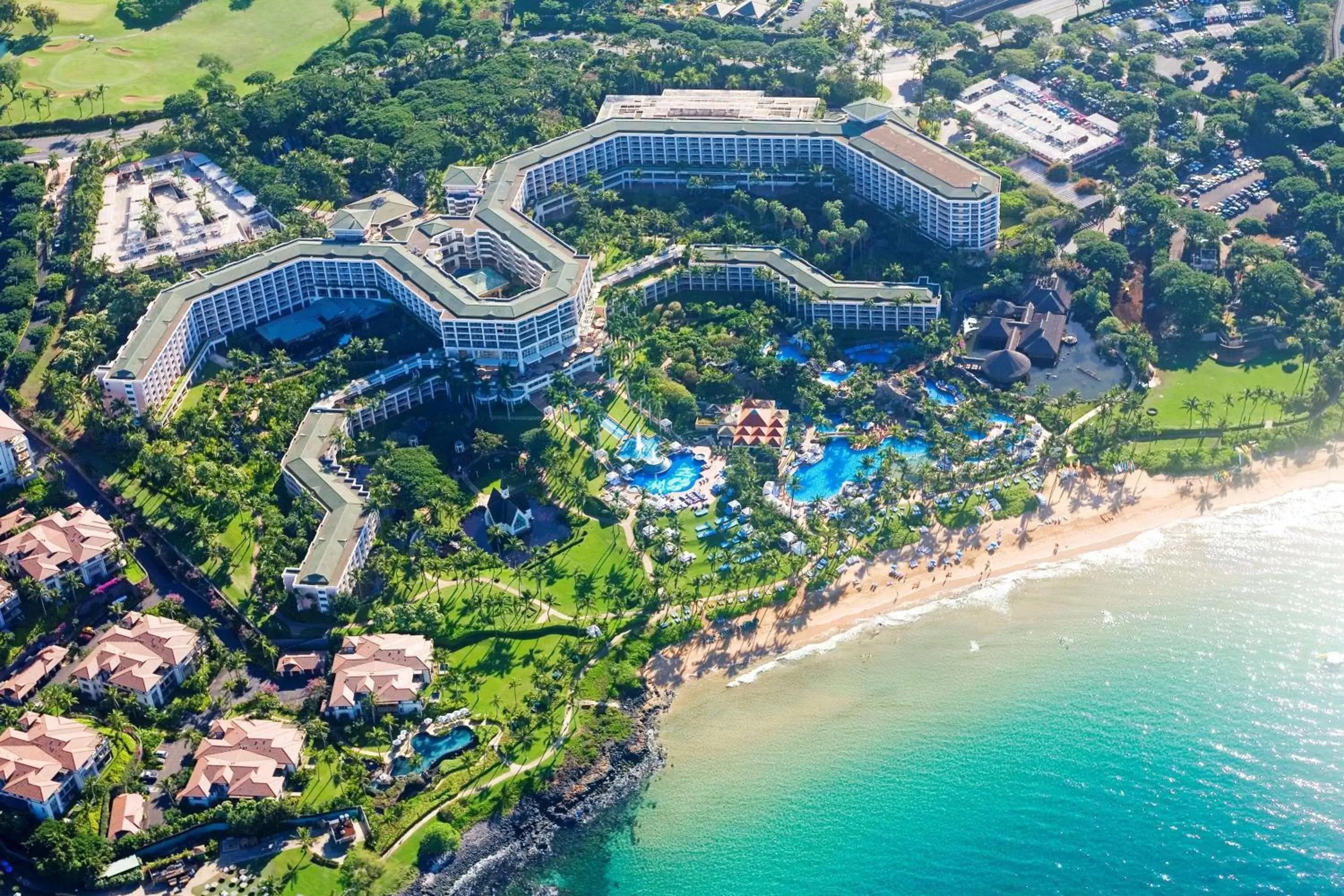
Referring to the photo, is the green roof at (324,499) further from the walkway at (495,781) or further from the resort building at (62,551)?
the walkway at (495,781)

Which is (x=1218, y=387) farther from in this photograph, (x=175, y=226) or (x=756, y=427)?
(x=175, y=226)

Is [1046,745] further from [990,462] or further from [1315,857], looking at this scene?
[990,462]

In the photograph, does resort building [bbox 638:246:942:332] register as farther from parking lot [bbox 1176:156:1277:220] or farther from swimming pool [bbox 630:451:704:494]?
parking lot [bbox 1176:156:1277:220]

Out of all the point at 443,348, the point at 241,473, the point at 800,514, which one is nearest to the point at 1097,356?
the point at 800,514

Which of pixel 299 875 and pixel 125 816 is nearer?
pixel 299 875

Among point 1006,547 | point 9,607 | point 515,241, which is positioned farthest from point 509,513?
point 1006,547

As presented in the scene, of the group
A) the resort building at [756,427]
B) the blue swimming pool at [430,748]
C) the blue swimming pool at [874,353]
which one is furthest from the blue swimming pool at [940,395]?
the blue swimming pool at [430,748]

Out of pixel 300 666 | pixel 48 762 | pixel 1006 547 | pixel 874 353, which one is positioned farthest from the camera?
pixel 874 353
